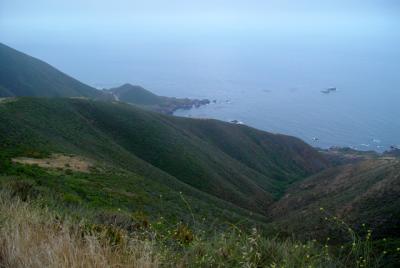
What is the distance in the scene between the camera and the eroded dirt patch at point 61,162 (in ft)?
63.3

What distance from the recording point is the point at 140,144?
4241 cm

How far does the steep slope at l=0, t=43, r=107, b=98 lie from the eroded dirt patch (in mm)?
80782

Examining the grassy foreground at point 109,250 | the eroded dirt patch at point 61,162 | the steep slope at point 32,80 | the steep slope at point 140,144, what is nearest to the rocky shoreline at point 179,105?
the steep slope at point 32,80

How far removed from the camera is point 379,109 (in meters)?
138

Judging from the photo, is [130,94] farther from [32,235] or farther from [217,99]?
[32,235]

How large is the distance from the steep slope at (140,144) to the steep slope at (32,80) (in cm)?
5904

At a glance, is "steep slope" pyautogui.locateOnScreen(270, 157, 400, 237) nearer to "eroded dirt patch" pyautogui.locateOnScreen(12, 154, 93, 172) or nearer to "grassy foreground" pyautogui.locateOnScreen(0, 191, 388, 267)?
"grassy foreground" pyautogui.locateOnScreen(0, 191, 388, 267)

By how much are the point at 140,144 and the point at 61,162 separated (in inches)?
826

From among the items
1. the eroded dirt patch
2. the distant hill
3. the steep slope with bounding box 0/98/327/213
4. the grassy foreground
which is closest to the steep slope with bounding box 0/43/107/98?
the distant hill

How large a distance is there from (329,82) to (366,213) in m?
186

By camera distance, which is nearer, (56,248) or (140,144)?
(56,248)

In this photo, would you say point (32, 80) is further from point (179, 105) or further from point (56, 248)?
point (56, 248)

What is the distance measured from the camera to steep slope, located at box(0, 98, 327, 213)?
28750 millimetres

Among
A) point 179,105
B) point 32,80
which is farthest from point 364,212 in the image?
point 179,105
